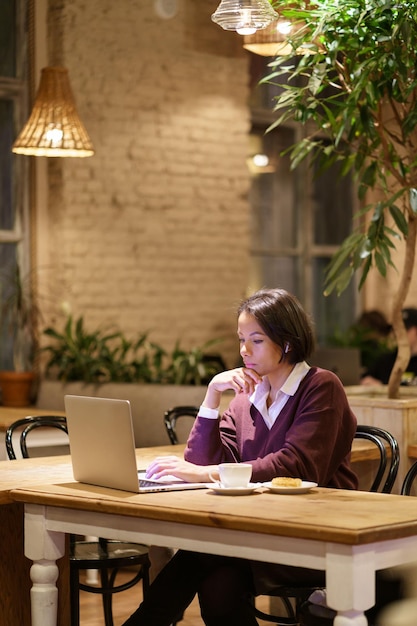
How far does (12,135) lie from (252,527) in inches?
219

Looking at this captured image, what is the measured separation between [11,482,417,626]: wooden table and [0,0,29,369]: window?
182 inches

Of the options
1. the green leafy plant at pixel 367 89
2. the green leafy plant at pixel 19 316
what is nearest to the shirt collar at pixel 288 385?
the green leafy plant at pixel 367 89

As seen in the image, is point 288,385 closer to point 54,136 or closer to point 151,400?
point 54,136

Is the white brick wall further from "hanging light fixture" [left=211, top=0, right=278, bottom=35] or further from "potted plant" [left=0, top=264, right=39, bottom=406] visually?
"hanging light fixture" [left=211, top=0, right=278, bottom=35]

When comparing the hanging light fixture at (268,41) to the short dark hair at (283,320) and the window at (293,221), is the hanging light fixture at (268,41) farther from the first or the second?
the window at (293,221)

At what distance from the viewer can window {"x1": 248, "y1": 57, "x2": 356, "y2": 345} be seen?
9.52 m

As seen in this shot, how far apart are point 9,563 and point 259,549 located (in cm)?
113

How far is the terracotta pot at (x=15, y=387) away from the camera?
705 cm

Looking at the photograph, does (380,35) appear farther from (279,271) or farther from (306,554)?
(279,271)

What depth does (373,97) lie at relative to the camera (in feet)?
13.9

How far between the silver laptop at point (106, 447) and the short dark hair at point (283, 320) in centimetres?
54

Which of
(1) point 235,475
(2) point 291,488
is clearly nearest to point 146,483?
(1) point 235,475

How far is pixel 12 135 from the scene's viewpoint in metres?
7.45

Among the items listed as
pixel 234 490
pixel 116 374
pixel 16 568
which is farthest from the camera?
pixel 116 374
